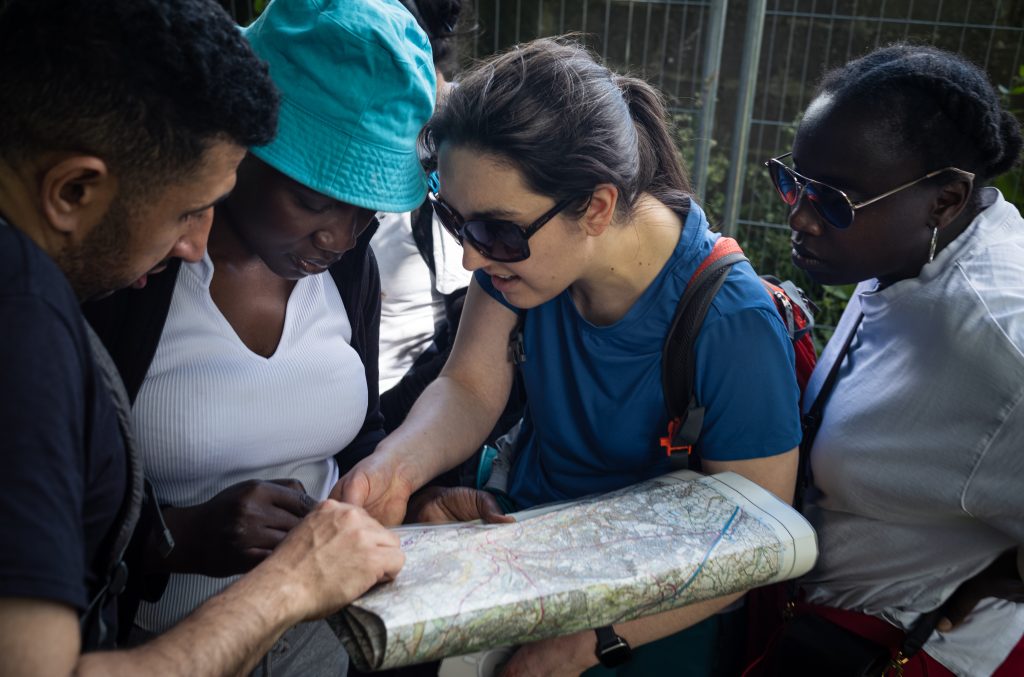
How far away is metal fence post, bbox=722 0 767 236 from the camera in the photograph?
4.59m

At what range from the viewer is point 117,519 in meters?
1.26

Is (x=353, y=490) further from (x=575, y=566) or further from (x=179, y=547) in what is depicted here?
(x=575, y=566)

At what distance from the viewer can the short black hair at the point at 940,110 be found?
1.90 meters

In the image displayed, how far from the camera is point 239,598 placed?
135 centimetres

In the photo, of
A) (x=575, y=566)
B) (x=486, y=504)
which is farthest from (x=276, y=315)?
(x=575, y=566)

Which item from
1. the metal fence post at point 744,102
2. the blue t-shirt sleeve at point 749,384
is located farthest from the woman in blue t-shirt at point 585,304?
the metal fence post at point 744,102

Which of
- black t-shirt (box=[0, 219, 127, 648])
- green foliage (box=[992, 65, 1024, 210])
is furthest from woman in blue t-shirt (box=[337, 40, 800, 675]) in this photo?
green foliage (box=[992, 65, 1024, 210])

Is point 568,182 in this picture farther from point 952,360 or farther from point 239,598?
point 239,598

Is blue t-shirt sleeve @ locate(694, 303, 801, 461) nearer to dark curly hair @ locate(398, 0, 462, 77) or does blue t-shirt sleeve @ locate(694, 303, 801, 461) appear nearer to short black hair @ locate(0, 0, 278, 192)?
short black hair @ locate(0, 0, 278, 192)

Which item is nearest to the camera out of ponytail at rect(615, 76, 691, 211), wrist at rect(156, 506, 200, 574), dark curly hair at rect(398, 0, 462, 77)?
wrist at rect(156, 506, 200, 574)

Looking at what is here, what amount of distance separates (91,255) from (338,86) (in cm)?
73

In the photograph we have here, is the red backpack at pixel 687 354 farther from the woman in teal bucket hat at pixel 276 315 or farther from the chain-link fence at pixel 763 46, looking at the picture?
the chain-link fence at pixel 763 46

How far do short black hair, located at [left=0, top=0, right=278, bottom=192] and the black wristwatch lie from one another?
4.11 ft

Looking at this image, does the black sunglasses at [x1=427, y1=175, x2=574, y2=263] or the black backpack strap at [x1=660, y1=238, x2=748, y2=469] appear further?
the black sunglasses at [x1=427, y1=175, x2=574, y2=263]
